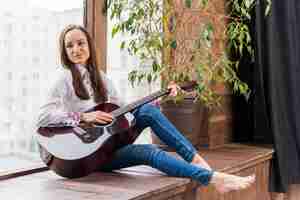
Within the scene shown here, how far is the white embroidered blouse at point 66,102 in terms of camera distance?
1834 millimetres

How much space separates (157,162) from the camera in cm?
187

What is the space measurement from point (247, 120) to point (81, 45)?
1518 millimetres

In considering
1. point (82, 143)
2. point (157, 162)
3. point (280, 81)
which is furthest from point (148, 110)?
point (280, 81)

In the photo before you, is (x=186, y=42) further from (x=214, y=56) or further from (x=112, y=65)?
(x=112, y=65)

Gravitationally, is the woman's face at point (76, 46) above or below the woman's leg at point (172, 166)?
above

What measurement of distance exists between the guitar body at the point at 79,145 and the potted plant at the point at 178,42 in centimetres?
67

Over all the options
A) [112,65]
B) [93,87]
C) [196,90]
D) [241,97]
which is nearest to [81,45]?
[93,87]

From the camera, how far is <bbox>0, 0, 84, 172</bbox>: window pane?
79.0 inches

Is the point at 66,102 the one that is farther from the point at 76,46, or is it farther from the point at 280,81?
the point at 280,81

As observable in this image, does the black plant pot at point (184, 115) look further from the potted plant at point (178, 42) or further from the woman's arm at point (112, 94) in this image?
the woman's arm at point (112, 94)

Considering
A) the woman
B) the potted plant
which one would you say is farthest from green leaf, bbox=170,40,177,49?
the woman

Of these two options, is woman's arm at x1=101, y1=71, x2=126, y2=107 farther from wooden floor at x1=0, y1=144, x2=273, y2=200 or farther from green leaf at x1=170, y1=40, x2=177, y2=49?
green leaf at x1=170, y1=40, x2=177, y2=49

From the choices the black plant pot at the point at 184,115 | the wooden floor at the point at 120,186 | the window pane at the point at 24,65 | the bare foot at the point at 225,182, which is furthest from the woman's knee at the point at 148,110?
the black plant pot at the point at 184,115

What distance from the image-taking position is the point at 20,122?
6.79ft
